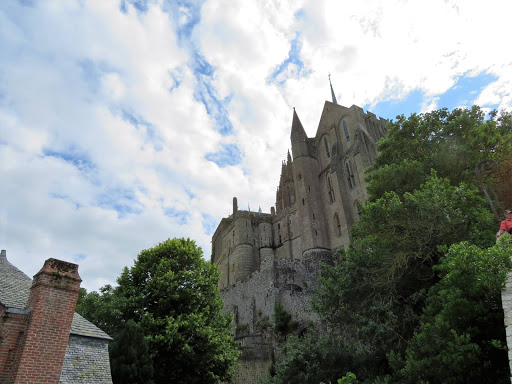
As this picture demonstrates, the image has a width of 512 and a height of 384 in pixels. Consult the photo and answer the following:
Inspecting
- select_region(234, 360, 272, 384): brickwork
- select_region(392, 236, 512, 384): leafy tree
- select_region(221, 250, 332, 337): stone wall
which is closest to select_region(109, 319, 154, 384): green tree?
select_region(392, 236, 512, 384): leafy tree

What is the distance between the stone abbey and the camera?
31531 mm

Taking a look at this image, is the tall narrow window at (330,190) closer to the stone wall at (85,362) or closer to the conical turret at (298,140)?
the conical turret at (298,140)

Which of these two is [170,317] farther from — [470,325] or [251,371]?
[470,325]

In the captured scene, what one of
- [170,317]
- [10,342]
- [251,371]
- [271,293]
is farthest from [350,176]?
[10,342]

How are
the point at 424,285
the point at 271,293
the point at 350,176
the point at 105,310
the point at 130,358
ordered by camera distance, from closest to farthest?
the point at 130,358, the point at 424,285, the point at 105,310, the point at 271,293, the point at 350,176

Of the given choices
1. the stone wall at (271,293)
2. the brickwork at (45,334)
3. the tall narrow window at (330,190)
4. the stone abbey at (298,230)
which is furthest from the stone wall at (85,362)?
the tall narrow window at (330,190)

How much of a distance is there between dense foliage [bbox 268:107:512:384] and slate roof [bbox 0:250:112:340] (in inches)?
312

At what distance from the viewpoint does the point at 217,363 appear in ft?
61.7

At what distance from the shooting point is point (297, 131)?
50406 mm

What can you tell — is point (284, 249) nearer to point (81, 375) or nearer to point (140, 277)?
point (140, 277)

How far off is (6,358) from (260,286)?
27.0 m

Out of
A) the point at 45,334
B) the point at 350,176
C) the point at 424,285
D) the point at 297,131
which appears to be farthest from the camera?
the point at 297,131

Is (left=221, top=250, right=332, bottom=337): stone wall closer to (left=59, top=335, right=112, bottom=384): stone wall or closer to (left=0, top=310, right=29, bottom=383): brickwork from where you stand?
(left=59, top=335, right=112, bottom=384): stone wall

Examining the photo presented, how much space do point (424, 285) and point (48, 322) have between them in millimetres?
13948
